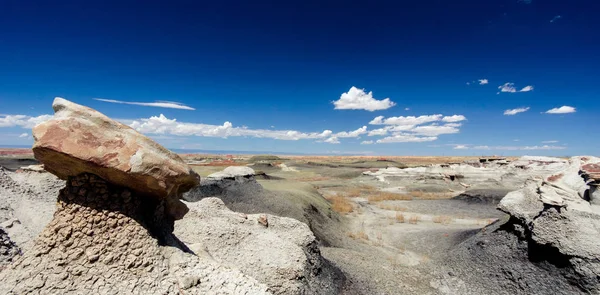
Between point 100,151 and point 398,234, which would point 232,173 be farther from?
point 100,151

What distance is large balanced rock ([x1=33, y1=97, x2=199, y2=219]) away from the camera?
128 inches

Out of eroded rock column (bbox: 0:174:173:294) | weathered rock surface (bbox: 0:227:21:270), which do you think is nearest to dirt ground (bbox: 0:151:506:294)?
eroded rock column (bbox: 0:174:173:294)

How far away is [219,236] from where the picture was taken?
6.41 meters

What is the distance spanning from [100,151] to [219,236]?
3531mm

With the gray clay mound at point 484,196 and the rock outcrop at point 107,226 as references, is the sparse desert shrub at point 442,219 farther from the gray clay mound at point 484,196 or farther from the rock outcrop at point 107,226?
the rock outcrop at point 107,226

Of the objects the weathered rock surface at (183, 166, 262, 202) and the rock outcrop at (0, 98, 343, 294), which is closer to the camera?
the rock outcrop at (0, 98, 343, 294)

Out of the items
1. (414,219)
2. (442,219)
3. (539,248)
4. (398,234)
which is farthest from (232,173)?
(539,248)

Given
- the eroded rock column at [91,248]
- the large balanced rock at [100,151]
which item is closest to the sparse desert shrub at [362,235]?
the eroded rock column at [91,248]

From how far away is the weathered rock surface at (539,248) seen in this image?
6.71m

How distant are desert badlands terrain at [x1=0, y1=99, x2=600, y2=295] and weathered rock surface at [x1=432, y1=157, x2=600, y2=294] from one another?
30 mm

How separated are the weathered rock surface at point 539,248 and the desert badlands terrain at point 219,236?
0.03 meters

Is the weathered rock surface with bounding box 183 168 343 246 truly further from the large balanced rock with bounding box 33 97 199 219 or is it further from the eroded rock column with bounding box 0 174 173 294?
the large balanced rock with bounding box 33 97 199 219

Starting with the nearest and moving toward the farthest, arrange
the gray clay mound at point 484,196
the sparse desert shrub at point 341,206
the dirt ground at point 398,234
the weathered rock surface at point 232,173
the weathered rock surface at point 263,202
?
the dirt ground at point 398,234, the weathered rock surface at point 263,202, the weathered rock surface at point 232,173, the sparse desert shrub at point 341,206, the gray clay mound at point 484,196

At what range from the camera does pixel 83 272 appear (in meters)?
3.49
